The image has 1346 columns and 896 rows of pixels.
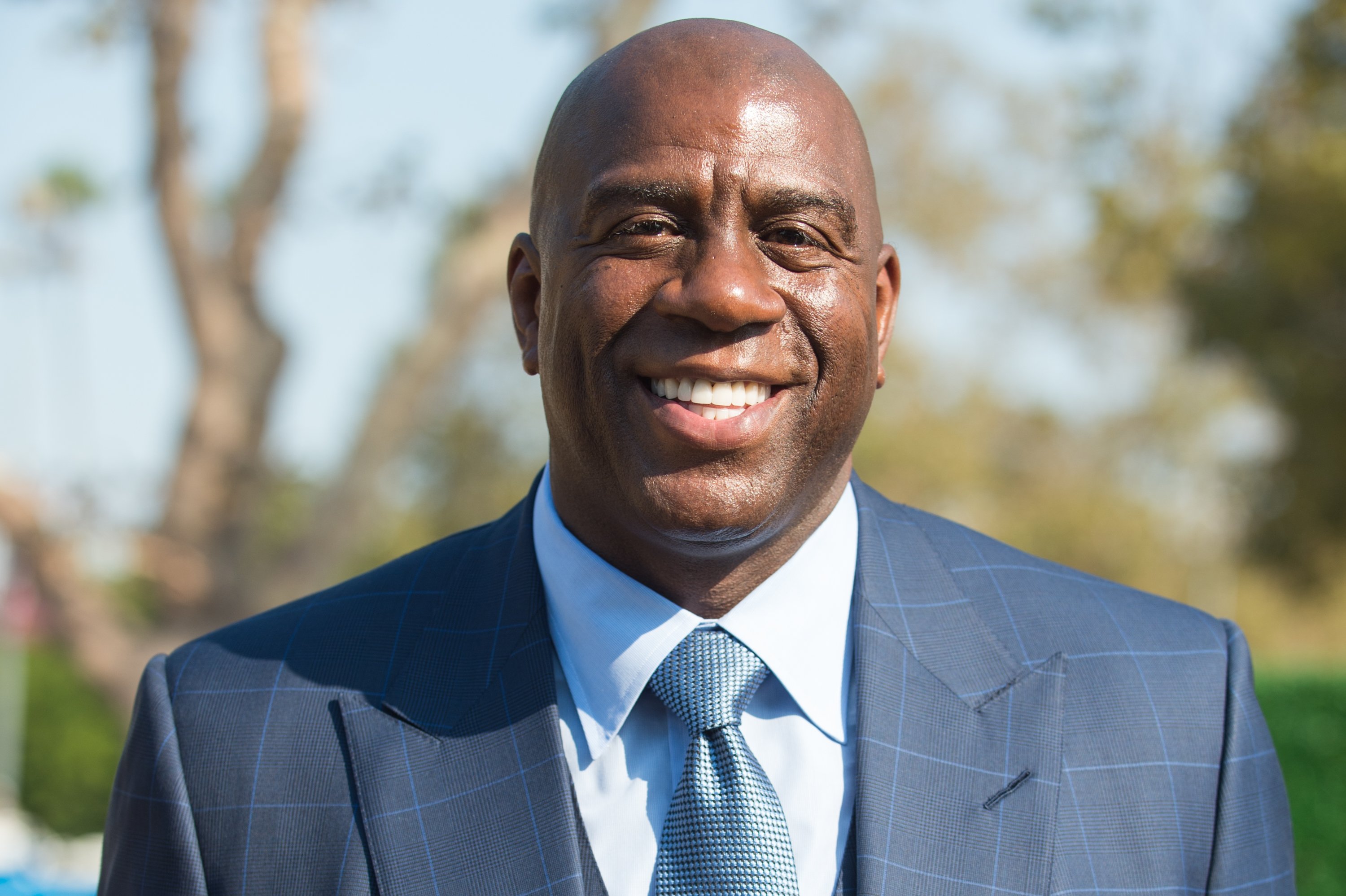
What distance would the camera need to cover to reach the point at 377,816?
6.32 feet

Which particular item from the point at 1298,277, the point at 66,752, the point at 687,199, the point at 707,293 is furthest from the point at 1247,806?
the point at 66,752

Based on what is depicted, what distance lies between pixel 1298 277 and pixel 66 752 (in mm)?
17081

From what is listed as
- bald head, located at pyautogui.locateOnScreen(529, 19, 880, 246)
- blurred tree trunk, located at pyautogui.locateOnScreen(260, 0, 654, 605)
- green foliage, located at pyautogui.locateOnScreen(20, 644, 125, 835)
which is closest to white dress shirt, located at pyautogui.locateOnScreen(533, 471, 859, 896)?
bald head, located at pyautogui.locateOnScreen(529, 19, 880, 246)

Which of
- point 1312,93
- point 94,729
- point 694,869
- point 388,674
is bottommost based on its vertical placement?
point 694,869

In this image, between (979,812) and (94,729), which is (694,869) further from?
(94,729)

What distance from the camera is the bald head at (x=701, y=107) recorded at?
1926 millimetres

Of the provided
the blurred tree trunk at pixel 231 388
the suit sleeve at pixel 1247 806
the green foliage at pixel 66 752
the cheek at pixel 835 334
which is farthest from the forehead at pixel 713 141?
the green foliage at pixel 66 752

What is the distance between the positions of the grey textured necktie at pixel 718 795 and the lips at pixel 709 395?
361 mm

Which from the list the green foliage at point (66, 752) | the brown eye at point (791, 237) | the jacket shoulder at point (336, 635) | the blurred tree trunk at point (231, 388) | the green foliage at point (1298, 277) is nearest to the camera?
the brown eye at point (791, 237)

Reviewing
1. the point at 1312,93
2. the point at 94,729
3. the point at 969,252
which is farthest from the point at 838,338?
the point at 969,252

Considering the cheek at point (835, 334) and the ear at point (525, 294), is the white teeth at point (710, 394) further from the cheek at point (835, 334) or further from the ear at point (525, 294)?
the ear at point (525, 294)

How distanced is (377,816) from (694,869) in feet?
1.53

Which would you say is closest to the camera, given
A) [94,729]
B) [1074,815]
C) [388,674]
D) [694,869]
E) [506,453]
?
[694,869]

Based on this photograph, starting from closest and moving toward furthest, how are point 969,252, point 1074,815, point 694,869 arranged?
1. point 694,869
2. point 1074,815
3. point 969,252
